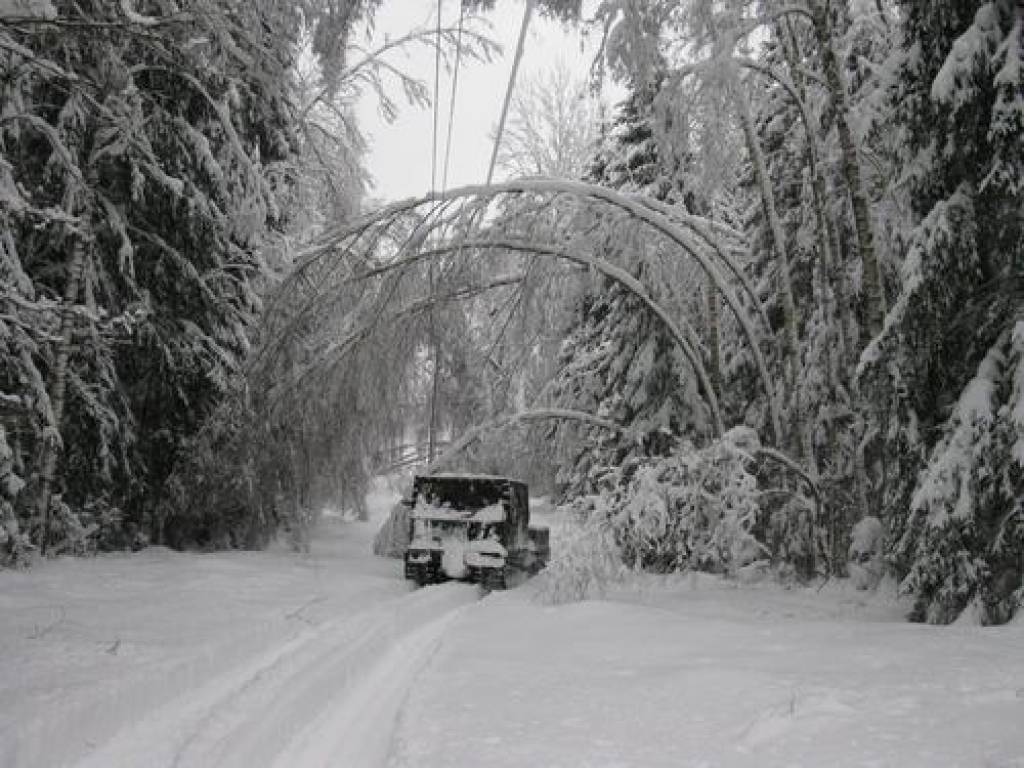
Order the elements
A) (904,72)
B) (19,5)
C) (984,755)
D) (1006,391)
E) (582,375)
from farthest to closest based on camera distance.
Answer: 1. (582,375)
2. (904,72)
3. (1006,391)
4. (19,5)
5. (984,755)

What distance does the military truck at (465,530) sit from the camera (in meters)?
12.9

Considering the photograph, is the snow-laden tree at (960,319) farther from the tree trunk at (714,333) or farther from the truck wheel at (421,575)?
the truck wheel at (421,575)

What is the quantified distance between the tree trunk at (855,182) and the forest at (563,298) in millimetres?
43

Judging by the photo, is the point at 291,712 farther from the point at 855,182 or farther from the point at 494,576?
the point at 855,182

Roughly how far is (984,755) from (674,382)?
40.8 ft

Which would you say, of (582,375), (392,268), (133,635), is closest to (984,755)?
(133,635)

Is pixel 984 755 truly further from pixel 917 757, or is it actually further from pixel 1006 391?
pixel 1006 391

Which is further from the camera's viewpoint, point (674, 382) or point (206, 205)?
point (674, 382)

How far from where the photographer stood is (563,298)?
42.5 feet

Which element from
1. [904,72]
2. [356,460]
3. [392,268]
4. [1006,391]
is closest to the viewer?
[1006,391]

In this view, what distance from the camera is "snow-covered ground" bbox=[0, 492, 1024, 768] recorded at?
4.16m

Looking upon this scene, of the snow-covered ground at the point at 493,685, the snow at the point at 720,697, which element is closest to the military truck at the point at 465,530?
the snow-covered ground at the point at 493,685

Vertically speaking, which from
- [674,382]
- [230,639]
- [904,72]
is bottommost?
[230,639]

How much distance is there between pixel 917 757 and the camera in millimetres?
3666
